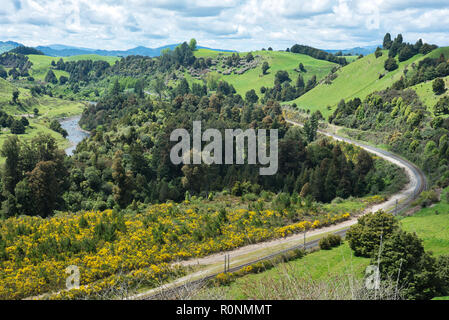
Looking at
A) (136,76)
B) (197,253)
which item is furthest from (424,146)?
(136,76)

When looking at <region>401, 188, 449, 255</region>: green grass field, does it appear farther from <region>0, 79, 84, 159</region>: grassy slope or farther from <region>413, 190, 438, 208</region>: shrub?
<region>0, 79, 84, 159</region>: grassy slope

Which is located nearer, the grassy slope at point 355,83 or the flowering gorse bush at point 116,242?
the flowering gorse bush at point 116,242

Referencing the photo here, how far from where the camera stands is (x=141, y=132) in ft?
243

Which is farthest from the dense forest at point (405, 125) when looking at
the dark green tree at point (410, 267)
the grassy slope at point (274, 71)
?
the grassy slope at point (274, 71)

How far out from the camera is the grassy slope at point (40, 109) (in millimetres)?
99938

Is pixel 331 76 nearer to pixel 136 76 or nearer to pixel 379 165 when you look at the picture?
pixel 379 165

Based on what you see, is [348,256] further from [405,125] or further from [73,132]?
[73,132]

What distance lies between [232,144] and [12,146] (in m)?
34.0

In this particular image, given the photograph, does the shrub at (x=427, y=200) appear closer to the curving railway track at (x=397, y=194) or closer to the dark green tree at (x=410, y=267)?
the curving railway track at (x=397, y=194)

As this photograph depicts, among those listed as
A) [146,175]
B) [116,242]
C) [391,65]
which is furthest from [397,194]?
[391,65]

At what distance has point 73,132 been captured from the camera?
4584 inches

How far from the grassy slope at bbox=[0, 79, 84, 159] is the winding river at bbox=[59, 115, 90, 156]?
2601mm

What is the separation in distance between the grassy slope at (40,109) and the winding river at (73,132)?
2.60 metres

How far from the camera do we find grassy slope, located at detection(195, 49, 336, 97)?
514 feet
